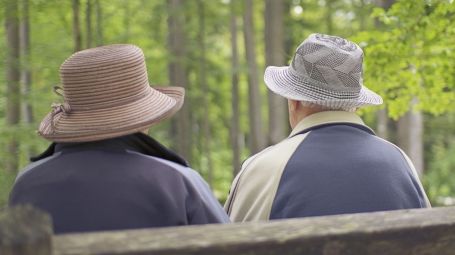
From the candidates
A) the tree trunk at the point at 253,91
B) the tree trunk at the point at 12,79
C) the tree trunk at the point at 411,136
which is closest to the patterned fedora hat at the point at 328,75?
the tree trunk at the point at 12,79

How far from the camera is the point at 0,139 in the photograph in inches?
244

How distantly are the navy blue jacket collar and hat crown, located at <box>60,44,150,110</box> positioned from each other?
16cm

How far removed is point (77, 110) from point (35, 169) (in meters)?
0.28

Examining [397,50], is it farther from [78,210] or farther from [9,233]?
[9,233]

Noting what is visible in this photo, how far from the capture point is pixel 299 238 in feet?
4.92

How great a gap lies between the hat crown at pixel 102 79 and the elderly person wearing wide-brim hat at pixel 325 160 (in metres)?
0.61

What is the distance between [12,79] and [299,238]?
6.16 meters

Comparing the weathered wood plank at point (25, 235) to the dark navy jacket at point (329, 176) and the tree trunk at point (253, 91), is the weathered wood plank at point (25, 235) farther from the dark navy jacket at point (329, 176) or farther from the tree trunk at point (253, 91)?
the tree trunk at point (253, 91)

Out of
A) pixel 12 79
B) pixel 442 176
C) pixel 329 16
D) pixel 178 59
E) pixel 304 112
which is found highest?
pixel 304 112

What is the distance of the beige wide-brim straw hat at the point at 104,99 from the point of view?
2.32m

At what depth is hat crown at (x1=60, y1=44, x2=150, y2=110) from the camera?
2.41m

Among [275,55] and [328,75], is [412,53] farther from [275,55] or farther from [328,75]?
[275,55]

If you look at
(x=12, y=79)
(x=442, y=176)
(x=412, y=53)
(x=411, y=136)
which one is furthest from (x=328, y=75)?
(x=442, y=176)

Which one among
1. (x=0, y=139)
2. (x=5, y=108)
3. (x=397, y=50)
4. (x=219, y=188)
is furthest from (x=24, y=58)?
(x=219, y=188)
